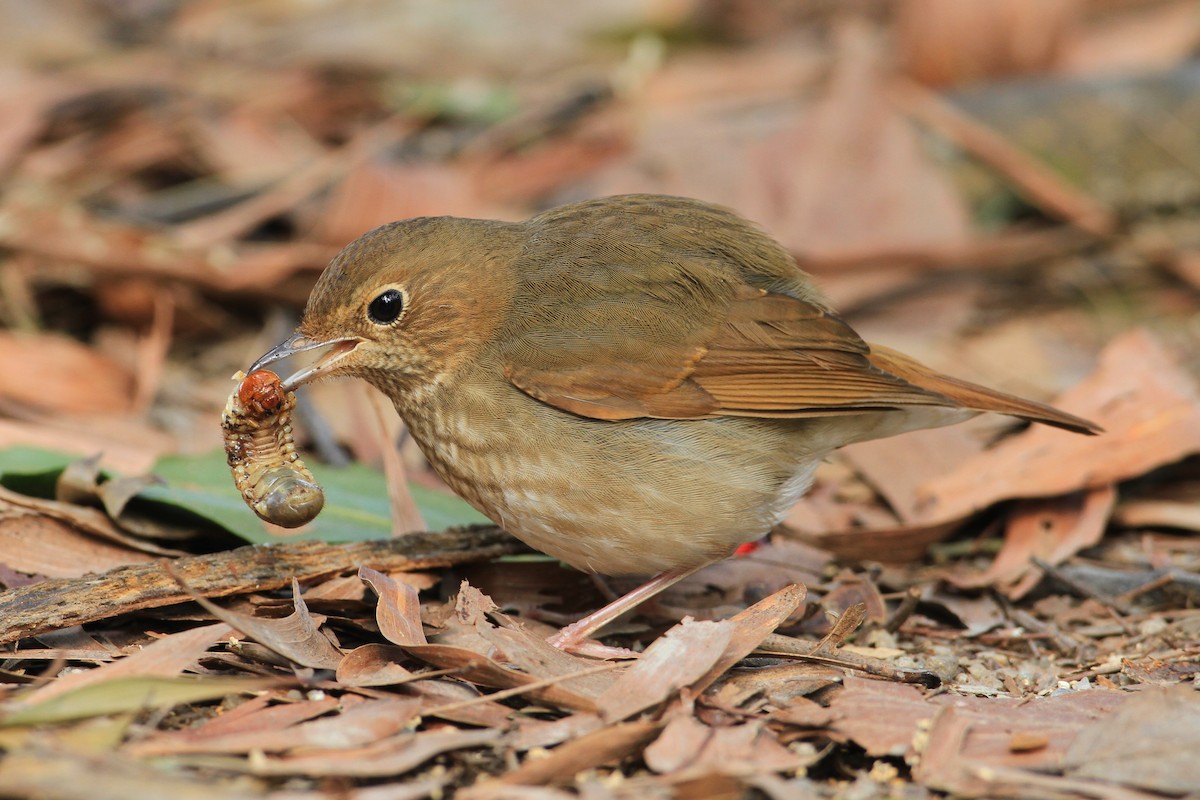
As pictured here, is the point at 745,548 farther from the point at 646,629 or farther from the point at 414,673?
the point at 414,673

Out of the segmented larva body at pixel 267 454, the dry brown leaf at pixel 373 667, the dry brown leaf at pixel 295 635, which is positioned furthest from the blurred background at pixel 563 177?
the dry brown leaf at pixel 373 667

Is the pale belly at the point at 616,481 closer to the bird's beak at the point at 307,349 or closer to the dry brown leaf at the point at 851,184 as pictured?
the bird's beak at the point at 307,349

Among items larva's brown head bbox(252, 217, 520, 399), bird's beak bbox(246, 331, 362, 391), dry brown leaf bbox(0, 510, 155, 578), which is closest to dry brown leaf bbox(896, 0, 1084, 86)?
larva's brown head bbox(252, 217, 520, 399)

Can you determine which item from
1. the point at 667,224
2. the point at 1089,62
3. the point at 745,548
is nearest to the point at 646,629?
the point at 745,548

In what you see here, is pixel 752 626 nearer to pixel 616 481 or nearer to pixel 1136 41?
pixel 616 481

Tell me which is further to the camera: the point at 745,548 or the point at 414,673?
the point at 745,548

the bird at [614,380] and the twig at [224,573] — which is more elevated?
the bird at [614,380]
